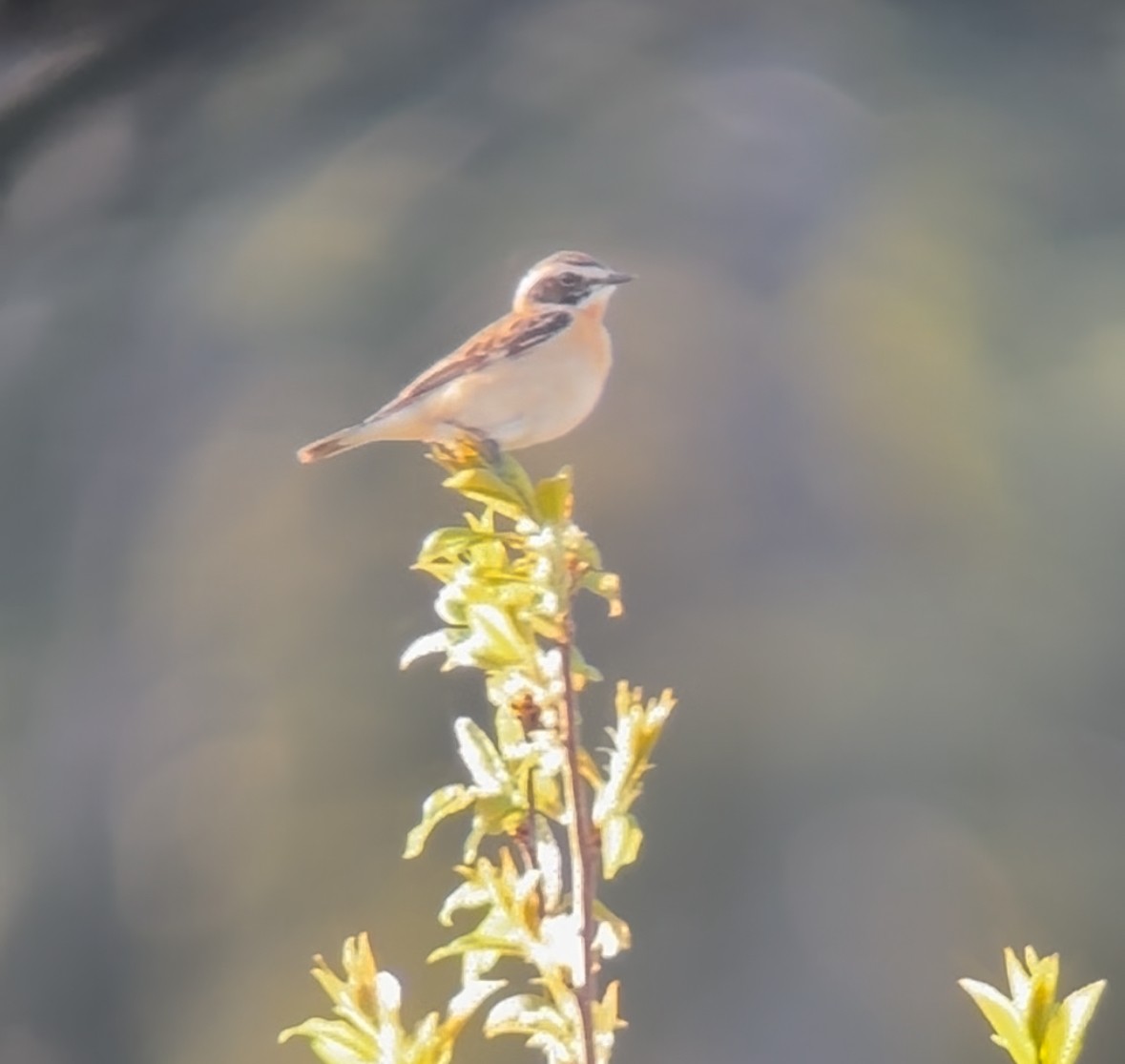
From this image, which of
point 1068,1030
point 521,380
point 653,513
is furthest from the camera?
point 653,513

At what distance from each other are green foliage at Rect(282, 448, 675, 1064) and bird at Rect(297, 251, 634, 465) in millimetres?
107

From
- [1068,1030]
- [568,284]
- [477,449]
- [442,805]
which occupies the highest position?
[568,284]

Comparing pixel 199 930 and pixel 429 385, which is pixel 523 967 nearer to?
pixel 199 930

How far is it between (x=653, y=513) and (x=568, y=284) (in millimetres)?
125

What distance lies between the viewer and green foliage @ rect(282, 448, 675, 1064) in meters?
0.37

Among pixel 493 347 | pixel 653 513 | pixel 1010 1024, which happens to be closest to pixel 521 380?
pixel 493 347

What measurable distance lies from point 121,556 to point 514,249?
0.24 m

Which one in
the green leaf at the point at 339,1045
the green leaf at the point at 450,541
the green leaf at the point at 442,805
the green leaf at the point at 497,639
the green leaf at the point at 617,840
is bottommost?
the green leaf at the point at 339,1045

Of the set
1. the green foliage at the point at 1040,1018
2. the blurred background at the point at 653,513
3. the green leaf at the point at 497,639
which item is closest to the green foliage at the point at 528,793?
the green leaf at the point at 497,639

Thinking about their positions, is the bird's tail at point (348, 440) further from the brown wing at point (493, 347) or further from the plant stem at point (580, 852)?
the plant stem at point (580, 852)

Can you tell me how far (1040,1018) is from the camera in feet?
1.15

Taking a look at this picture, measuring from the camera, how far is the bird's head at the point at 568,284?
59cm

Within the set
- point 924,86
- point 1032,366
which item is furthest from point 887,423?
point 924,86

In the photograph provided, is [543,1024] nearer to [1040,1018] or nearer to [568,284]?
[1040,1018]
